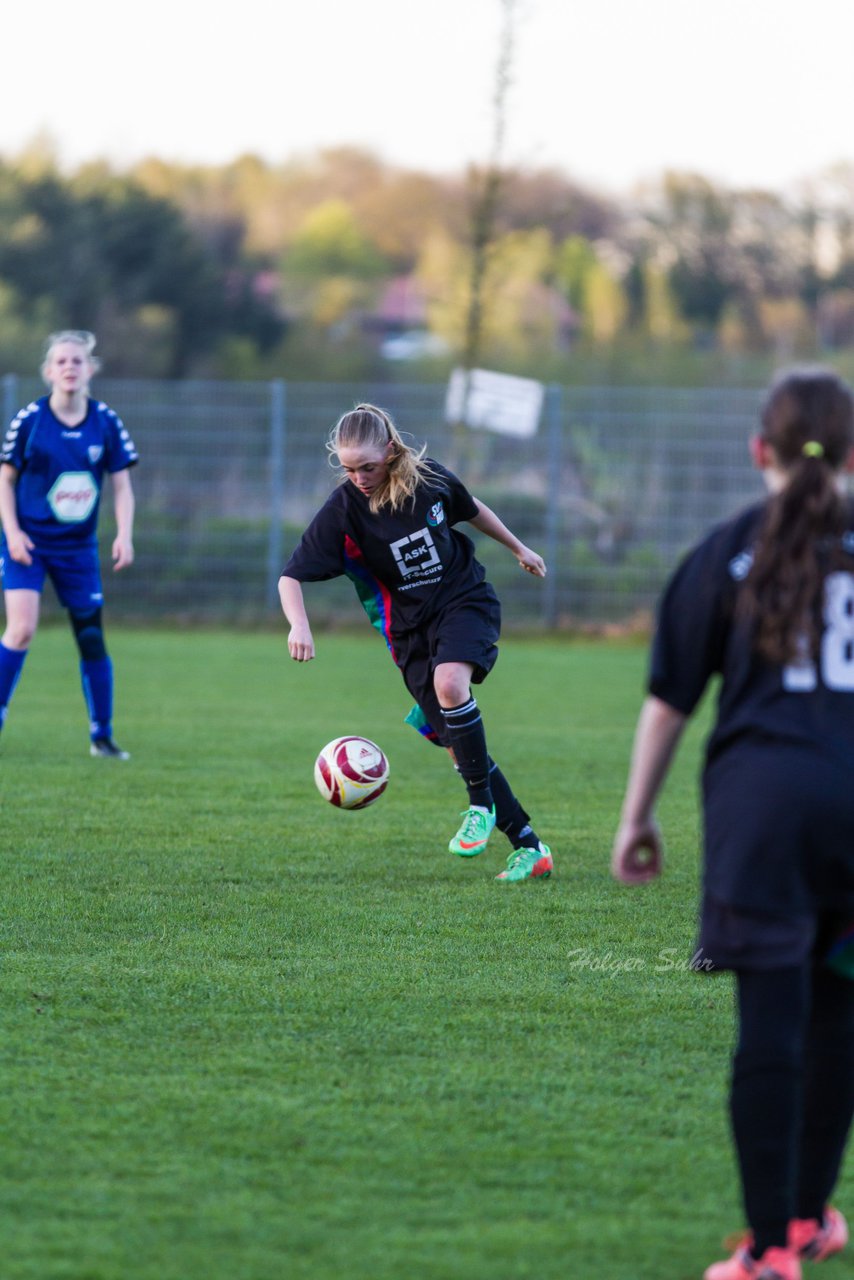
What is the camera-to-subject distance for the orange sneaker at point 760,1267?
2568mm

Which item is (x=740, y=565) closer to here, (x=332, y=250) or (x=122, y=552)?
(x=122, y=552)

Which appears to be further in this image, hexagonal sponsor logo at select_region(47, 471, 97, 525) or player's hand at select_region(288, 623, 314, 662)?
hexagonal sponsor logo at select_region(47, 471, 97, 525)

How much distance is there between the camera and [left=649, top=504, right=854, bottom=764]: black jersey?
2.58m

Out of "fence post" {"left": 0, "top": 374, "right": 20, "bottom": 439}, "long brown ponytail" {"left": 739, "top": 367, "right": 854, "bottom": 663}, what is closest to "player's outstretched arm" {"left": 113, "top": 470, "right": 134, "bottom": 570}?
"long brown ponytail" {"left": 739, "top": 367, "right": 854, "bottom": 663}

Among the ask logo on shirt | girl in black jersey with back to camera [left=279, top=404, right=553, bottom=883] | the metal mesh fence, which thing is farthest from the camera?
Result: the metal mesh fence

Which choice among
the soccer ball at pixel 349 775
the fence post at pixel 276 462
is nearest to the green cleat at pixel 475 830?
the soccer ball at pixel 349 775

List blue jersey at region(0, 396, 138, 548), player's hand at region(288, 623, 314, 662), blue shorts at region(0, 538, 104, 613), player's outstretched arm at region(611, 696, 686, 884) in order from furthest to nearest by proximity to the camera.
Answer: blue shorts at region(0, 538, 104, 613)
blue jersey at region(0, 396, 138, 548)
player's hand at region(288, 623, 314, 662)
player's outstretched arm at region(611, 696, 686, 884)

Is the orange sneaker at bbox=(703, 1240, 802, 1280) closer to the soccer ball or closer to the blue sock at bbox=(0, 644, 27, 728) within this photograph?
the soccer ball

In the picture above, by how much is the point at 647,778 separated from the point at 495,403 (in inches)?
609

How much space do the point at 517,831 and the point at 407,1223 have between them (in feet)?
10.1

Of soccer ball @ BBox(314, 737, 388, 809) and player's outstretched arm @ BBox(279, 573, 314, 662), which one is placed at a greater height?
player's outstretched arm @ BBox(279, 573, 314, 662)

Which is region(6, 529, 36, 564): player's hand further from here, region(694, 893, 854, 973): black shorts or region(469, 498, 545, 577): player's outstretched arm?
region(694, 893, 854, 973): black shorts

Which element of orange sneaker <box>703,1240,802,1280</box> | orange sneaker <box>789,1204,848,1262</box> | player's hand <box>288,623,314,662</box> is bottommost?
orange sneaker <box>789,1204,848,1262</box>

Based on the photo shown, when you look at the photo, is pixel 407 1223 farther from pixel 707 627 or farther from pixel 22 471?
pixel 22 471
